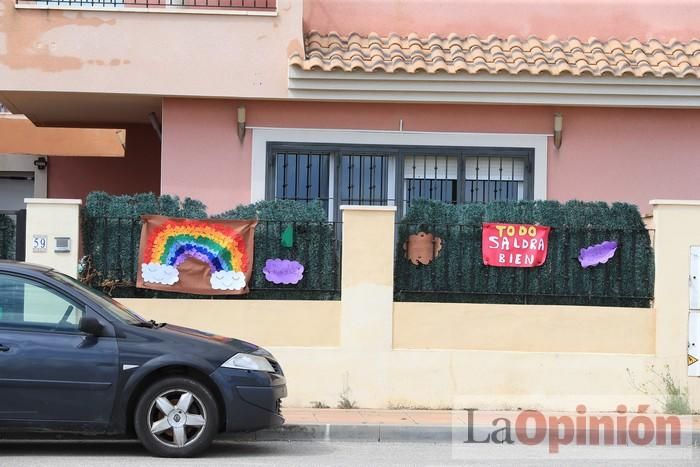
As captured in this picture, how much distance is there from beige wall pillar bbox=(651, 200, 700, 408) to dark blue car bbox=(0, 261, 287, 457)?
17.2 feet

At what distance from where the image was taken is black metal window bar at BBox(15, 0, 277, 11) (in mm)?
13898

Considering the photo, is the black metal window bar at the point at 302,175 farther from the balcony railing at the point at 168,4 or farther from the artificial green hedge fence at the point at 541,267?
the artificial green hedge fence at the point at 541,267

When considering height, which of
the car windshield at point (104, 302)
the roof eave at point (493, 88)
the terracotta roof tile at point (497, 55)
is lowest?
the car windshield at point (104, 302)

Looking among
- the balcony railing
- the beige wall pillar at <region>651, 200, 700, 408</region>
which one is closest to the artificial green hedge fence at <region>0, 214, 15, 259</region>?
the balcony railing

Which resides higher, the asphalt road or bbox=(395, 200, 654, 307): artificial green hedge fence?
bbox=(395, 200, 654, 307): artificial green hedge fence

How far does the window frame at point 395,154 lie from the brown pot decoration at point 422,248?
5.97 ft

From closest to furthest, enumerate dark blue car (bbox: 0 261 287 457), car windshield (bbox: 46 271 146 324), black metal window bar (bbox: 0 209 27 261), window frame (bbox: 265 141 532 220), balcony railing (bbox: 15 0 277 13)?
dark blue car (bbox: 0 261 287 457) → car windshield (bbox: 46 271 146 324) → black metal window bar (bbox: 0 209 27 261) → balcony railing (bbox: 15 0 277 13) → window frame (bbox: 265 141 532 220)

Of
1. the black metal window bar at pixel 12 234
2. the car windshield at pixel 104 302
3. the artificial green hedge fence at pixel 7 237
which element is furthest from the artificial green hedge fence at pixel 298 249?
the car windshield at pixel 104 302

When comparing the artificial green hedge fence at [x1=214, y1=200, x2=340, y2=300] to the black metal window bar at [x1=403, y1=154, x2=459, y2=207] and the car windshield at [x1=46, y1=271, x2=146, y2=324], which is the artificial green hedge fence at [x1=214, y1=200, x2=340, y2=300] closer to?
the black metal window bar at [x1=403, y1=154, x2=459, y2=207]

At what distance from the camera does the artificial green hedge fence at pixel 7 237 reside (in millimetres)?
12031

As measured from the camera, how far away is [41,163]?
1861 cm

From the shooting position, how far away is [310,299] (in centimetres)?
1209
